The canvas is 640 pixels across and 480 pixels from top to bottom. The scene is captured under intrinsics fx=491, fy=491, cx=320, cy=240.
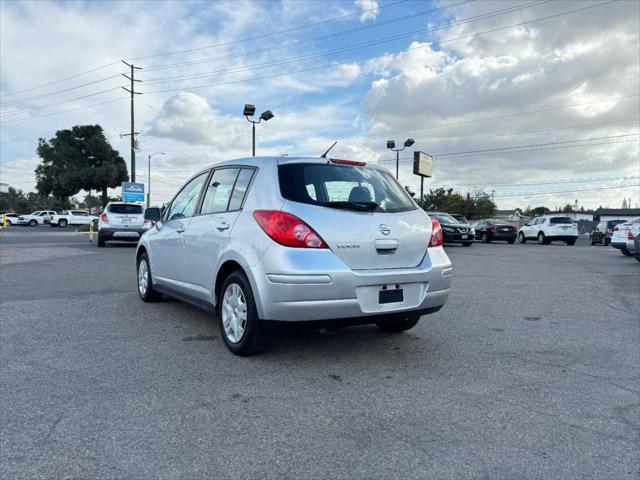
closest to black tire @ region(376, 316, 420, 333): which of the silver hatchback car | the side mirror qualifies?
the silver hatchback car

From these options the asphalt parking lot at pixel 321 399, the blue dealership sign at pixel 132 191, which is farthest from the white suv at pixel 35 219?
the asphalt parking lot at pixel 321 399

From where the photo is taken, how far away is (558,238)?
89.9 ft

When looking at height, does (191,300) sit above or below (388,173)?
below

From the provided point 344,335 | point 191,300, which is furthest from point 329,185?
point 191,300

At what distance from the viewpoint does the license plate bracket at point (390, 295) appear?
13.1 ft

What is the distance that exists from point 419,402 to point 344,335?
5.89 feet

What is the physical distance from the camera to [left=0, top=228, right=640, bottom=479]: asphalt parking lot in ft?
8.25

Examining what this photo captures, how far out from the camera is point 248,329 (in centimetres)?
405

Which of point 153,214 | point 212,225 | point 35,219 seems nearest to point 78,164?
point 35,219

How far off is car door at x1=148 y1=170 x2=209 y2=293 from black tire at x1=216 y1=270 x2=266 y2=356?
1.31 m

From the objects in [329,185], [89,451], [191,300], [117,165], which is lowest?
[89,451]

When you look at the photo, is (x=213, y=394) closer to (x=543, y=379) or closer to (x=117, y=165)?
(x=543, y=379)

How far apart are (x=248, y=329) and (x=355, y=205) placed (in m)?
1.36

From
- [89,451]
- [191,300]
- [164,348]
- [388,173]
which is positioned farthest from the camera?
[191,300]
